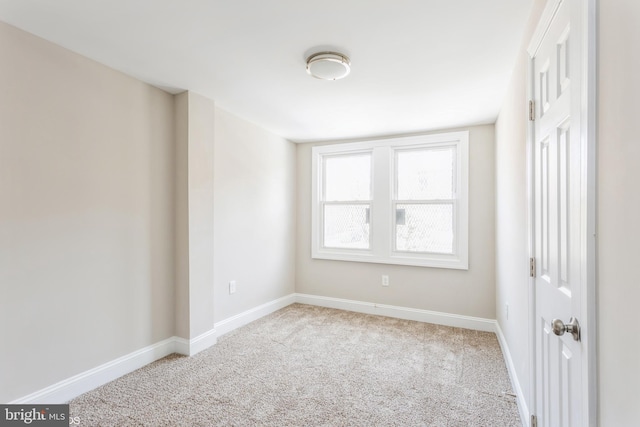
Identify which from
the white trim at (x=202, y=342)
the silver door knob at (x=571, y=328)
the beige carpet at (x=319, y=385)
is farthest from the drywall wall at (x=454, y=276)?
the silver door knob at (x=571, y=328)

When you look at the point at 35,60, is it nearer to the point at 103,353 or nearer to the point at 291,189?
the point at 103,353

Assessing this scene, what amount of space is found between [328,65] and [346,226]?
2.50 meters

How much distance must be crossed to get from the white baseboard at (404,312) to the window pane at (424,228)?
730 millimetres

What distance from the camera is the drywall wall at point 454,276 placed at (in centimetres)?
349

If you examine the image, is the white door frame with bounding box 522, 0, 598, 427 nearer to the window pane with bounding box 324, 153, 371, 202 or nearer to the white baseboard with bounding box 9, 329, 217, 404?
the white baseboard with bounding box 9, 329, 217, 404

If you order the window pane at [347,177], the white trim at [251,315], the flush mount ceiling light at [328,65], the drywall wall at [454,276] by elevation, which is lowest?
the white trim at [251,315]

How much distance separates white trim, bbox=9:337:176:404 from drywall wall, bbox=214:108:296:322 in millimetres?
648

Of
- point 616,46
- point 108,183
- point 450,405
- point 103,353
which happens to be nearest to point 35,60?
point 108,183

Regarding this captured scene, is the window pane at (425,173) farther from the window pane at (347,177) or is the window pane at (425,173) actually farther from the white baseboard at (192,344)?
the white baseboard at (192,344)

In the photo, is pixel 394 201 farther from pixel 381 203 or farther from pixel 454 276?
pixel 454 276

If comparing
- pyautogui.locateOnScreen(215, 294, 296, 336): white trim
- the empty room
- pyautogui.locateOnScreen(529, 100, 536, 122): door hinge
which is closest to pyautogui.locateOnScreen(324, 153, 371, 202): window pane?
the empty room

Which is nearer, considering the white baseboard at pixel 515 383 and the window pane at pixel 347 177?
the white baseboard at pixel 515 383

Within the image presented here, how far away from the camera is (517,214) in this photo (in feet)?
6.93

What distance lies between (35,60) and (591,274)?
292cm
